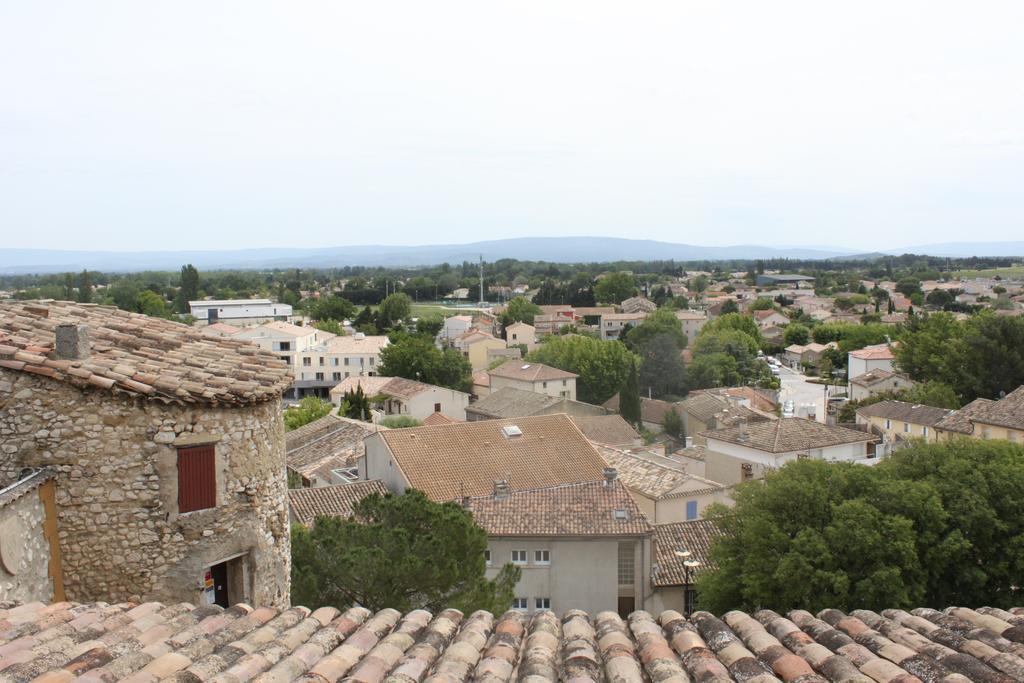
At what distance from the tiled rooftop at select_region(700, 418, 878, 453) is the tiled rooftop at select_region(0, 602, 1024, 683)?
2855cm

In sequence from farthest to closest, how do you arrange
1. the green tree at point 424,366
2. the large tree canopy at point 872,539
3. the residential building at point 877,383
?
the green tree at point 424,366 → the residential building at point 877,383 → the large tree canopy at point 872,539

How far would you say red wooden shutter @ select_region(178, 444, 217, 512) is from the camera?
7.89 metres

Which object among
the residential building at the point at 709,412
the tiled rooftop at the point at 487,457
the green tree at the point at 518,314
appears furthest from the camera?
the green tree at the point at 518,314

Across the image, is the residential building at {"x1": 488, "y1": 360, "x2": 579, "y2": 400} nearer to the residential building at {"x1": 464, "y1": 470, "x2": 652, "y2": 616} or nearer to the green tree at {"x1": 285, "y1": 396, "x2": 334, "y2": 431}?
the green tree at {"x1": 285, "y1": 396, "x2": 334, "y2": 431}

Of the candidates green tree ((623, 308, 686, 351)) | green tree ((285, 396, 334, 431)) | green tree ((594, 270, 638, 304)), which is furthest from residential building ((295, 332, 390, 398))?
green tree ((594, 270, 638, 304))

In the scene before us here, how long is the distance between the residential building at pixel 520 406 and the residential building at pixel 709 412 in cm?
693

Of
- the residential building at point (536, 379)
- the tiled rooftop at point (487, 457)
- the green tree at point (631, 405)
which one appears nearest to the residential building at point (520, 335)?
the residential building at point (536, 379)

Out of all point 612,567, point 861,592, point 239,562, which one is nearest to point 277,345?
point 612,567

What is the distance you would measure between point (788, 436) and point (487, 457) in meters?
12.8

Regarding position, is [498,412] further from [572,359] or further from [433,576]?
[433,576]

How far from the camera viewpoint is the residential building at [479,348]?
293 ft

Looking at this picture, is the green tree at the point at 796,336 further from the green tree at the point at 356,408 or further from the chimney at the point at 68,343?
the chimney at the point at 68,343

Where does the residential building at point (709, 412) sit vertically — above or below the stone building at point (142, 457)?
below

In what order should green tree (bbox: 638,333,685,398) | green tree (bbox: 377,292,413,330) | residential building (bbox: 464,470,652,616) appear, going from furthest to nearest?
green tree (bbox: 377,292,413,330), green tree (bbox: 638,333,685,398), residential building (bbox: 464,470,652,616)
